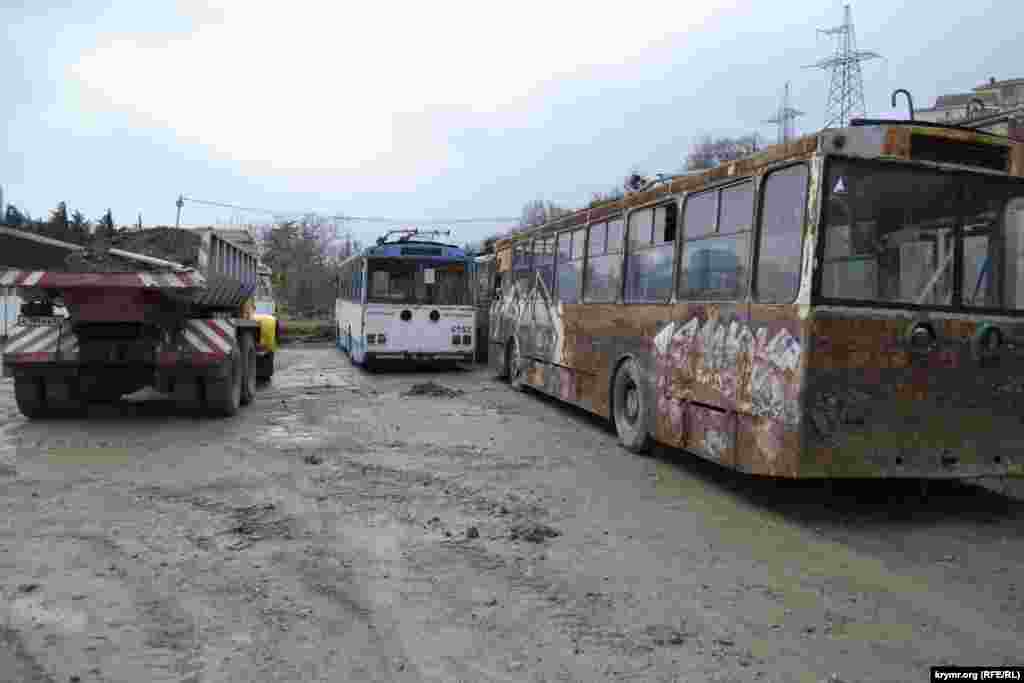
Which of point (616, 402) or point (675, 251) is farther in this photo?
point (616, 402)

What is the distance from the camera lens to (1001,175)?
618 cm

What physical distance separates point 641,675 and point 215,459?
18.7 ft

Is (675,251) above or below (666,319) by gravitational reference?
above

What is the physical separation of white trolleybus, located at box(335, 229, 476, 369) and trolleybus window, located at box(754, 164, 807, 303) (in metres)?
11.5

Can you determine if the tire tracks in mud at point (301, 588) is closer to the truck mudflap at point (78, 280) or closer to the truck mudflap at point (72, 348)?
the truck mudflap at point (78, 280)

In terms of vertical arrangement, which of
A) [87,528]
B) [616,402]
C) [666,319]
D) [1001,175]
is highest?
[1001,175]

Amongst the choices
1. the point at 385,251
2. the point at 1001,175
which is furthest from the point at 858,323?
the point at 385,251

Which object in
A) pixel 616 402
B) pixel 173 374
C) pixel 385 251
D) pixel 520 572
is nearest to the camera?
pixel 520 572

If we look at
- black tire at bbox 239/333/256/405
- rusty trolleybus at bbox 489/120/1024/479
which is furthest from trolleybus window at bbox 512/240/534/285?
rusty trolleybus at bbox 489/120/1024/479

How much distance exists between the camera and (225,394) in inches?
414

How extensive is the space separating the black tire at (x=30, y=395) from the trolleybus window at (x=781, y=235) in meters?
8.68

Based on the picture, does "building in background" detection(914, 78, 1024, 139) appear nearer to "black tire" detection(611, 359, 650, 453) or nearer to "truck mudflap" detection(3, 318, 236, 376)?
"black tire" detection(611, 359, 650, 453)

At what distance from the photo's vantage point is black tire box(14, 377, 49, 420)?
1010cm

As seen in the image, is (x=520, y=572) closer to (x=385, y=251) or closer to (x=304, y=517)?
(x=304, y=517)
